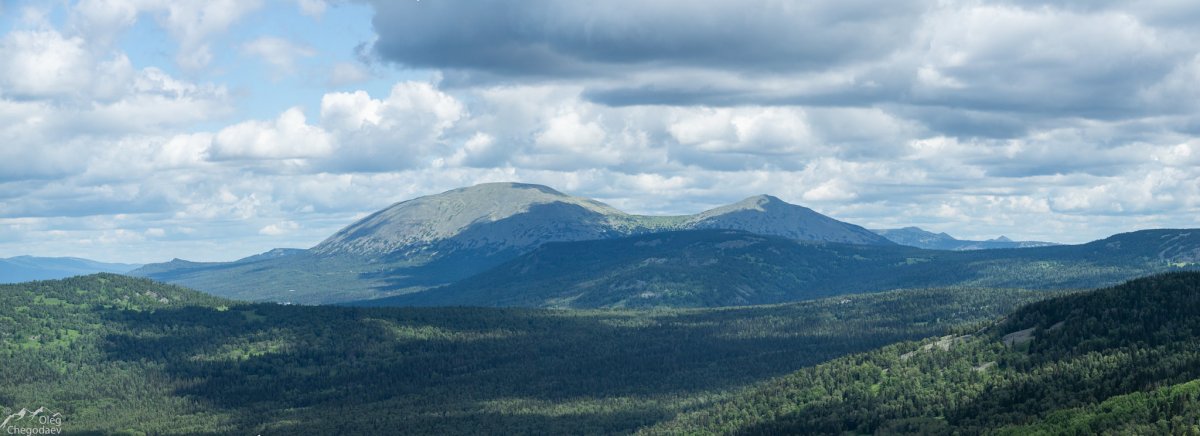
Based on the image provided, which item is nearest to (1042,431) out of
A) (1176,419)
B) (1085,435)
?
(1085,435)

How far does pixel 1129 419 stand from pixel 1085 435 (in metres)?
7.06

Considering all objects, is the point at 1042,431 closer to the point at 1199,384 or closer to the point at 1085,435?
the point at 1085,435

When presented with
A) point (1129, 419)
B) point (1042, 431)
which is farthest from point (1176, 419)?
point (1042, 431)

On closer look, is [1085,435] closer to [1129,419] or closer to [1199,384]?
[1129,419]

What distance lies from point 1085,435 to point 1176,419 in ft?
47.2

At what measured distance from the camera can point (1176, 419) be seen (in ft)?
596

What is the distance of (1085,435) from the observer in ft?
628

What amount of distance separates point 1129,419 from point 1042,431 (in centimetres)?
1403

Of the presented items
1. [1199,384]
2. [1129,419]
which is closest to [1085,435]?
[1129,419]

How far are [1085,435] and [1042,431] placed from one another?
8.13 metres

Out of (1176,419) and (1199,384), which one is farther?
(1199,384)

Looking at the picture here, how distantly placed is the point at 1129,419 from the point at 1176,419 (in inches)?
345

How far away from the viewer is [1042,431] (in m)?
198

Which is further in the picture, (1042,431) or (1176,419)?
(1042,431)
